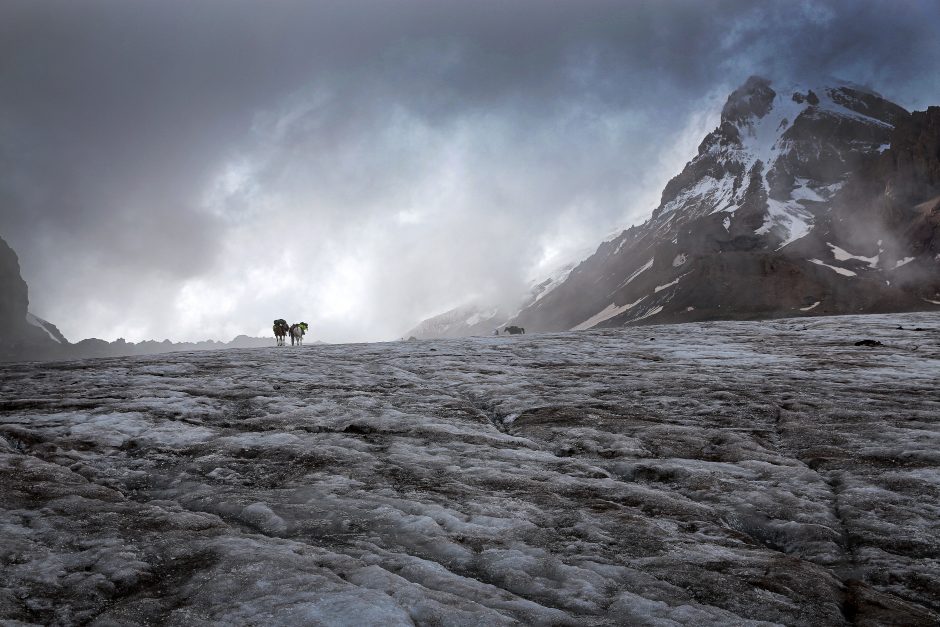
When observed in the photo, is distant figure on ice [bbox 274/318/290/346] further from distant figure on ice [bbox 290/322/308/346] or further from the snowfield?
the snowfield

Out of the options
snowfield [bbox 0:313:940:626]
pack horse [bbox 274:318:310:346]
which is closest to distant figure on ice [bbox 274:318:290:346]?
pack horse [bbox 274:318:310:346]

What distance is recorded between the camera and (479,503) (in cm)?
714

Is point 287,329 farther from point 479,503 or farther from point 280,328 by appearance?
point 479,503

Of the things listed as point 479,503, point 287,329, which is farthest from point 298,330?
point 479,503

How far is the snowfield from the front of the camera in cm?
494

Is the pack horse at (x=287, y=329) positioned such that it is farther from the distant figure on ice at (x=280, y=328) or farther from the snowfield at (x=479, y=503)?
the snowfield at (x=479, y=503)

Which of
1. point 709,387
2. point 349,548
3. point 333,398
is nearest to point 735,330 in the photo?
point 709,387

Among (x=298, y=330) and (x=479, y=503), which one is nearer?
(x=479, y=503)

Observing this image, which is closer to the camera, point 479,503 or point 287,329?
point 479,503

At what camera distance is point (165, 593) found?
4.96 metres

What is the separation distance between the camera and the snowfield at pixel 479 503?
195 inches

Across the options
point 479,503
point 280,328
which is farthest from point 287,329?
point 479,503

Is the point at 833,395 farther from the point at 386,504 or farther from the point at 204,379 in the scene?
the point at 204,379

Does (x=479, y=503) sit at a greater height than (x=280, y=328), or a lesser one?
lesser
